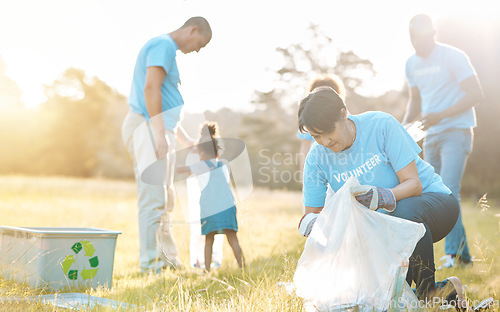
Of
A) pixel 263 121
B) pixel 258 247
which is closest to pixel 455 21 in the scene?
pixel 263 121

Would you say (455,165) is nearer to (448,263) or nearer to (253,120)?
(448,263)

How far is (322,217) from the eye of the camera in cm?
198

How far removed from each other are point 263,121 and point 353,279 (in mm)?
21417

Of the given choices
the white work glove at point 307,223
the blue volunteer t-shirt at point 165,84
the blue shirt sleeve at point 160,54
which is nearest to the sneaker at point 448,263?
the white work glove at point 307,223

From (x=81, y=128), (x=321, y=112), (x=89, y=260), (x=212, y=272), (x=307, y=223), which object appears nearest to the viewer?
(x=321, y=112)

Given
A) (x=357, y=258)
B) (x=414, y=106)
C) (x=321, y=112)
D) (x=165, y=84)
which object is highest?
(x=165, y=84)

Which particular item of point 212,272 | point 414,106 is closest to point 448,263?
point 414,106

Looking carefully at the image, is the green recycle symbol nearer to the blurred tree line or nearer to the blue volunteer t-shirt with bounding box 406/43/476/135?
the blue volunteer t-shirt with bounding box 406/43/476/135

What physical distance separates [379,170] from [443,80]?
5.58 ft

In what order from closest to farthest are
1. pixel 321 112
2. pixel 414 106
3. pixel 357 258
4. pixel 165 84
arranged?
pixel 357 258, pixel 321 112, pixel 165 84, pixel 414 106

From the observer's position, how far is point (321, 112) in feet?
6.48

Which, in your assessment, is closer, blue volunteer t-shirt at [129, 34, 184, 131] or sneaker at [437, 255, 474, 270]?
sneaker at [437, 255, 474, 270]

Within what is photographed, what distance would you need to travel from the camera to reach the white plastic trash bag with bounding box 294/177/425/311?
6.02ft

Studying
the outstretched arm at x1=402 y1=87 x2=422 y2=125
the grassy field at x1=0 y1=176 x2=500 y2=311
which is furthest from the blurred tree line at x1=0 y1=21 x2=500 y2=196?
the outstretched arm at x1=402 y1=87 x2=422 y2=125
